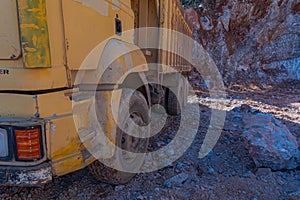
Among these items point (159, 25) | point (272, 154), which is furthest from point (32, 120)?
point (272, 154)

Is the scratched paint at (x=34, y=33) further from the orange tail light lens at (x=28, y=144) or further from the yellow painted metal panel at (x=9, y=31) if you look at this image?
the orange tail light lens at (x=28, y=144)

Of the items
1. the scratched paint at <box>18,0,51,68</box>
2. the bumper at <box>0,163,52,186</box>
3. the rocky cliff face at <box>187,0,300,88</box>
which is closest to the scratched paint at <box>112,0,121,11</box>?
the scratched paint at <box>18,0,51,68</box>

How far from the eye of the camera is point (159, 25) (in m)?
3.38

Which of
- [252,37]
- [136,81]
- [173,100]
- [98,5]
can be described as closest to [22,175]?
[98,5]

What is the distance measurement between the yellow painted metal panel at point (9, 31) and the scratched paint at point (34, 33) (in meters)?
0.05

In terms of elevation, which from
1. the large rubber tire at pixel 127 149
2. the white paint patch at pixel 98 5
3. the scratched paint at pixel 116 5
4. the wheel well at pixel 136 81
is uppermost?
the scratched paint at pixel 116 5

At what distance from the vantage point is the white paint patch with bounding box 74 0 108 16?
5.67 ft

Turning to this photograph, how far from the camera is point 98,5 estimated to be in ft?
6.14

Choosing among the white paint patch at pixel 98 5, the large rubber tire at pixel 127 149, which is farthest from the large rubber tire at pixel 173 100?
the white paint patch at pixel 98 5

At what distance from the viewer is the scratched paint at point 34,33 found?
1412mm

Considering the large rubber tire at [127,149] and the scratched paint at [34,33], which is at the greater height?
the scratched paint at [34,33]

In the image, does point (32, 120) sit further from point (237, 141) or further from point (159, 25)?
point (237, 141)

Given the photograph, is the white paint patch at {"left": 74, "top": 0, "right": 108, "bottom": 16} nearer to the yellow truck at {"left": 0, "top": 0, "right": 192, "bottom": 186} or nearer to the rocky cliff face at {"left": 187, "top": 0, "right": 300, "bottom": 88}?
the yellow truck at {"left": 0, "top": 0, "right": 192, "bottom": 186}

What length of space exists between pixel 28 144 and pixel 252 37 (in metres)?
16.5
